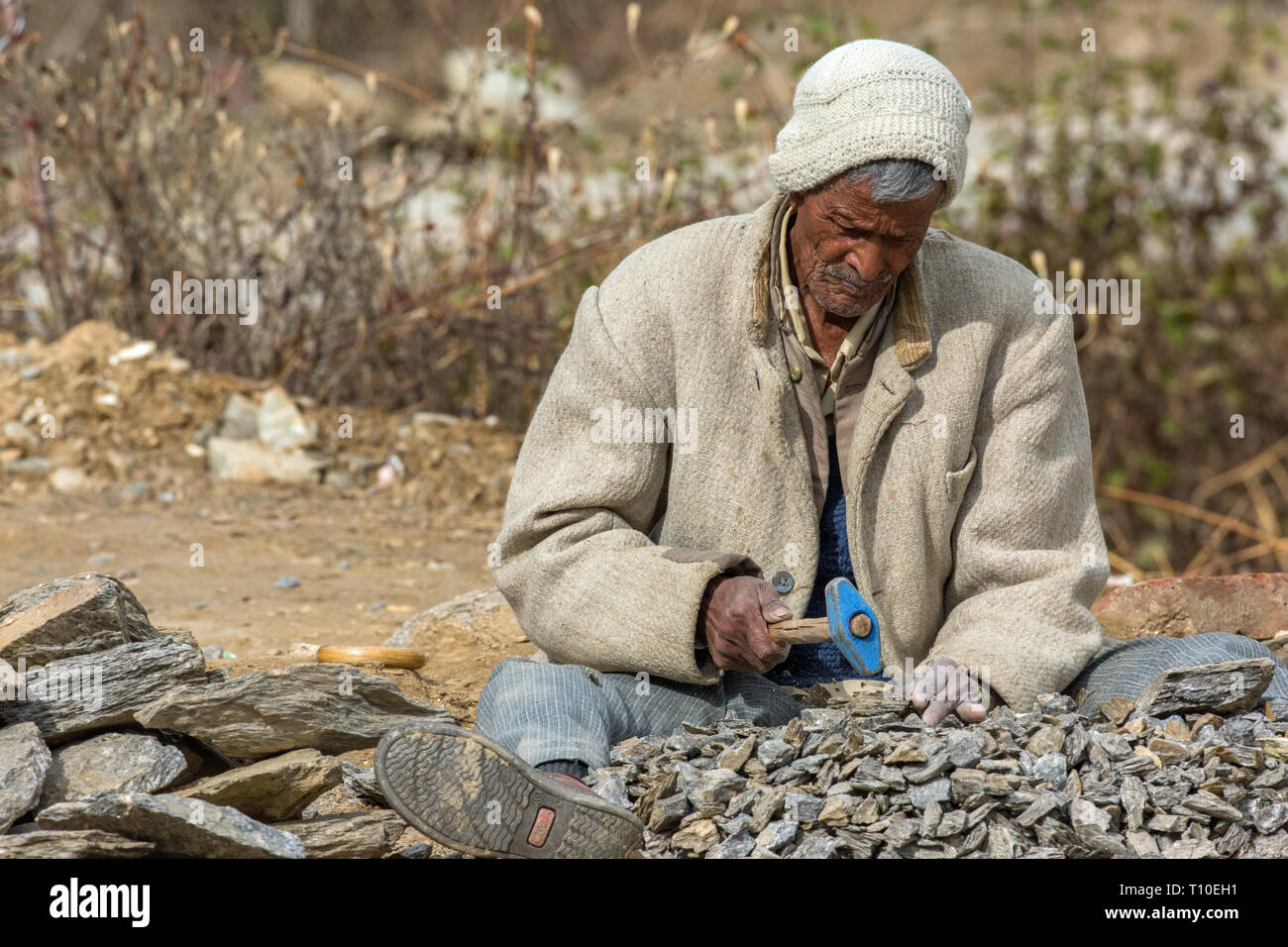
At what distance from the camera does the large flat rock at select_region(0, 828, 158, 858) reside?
2.21 meters

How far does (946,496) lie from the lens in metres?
2.81

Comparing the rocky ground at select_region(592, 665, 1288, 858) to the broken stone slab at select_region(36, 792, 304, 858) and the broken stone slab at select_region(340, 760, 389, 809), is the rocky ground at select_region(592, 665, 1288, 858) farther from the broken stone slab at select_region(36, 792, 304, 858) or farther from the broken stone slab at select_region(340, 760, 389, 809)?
the broken stone slab at select_region(36, 792, 304, 858)

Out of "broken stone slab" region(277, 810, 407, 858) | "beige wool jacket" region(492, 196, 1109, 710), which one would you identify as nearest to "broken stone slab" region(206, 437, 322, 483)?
"beige wool jacket" region(492, 196, 1109, 710)

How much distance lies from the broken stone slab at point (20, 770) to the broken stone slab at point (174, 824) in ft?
0.32

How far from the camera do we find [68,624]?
114 inches

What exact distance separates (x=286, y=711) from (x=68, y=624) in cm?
56

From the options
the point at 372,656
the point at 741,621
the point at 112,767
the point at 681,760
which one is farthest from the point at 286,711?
the point at 372,656

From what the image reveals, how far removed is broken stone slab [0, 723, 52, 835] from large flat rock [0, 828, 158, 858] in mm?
102

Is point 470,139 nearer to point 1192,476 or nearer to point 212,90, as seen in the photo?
point 212,90

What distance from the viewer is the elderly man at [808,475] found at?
2.65m

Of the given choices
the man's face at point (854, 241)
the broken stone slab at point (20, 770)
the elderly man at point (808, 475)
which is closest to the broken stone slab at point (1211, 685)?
the elderly man at point (808, 475)

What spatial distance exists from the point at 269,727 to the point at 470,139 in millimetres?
4548

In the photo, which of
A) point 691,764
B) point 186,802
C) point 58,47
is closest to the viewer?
point 186,802

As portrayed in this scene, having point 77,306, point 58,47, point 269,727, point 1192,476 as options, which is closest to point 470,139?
point 77,306
